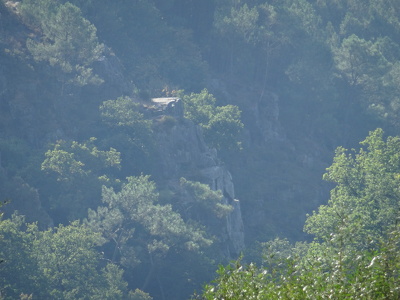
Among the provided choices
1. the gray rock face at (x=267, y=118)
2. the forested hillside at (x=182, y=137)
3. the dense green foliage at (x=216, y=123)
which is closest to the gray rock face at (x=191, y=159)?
the forested hillside at (x=182, y=137)

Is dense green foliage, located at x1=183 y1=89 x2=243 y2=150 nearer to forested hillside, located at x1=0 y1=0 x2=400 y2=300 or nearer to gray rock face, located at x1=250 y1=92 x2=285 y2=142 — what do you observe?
forested hillside, located at x1=0 y1=0 x2=400 y2=300

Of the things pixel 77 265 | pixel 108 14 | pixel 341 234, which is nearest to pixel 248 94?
pixel 108 14

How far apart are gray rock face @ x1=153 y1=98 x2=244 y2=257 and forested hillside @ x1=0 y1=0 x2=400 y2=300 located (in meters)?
0.17

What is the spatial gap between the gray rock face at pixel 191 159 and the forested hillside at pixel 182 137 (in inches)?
6.5

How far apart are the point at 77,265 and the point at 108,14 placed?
45.4 m

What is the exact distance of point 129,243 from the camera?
65750mm

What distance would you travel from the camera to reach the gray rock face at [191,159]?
3041 inches

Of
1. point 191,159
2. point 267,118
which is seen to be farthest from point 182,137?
point 267,118

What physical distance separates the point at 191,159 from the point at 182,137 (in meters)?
2.73

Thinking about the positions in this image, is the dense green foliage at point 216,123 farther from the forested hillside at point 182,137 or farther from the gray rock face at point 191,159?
the gray rock face at point 191,159

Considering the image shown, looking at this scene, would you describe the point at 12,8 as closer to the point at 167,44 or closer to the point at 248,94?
the point at 167,44

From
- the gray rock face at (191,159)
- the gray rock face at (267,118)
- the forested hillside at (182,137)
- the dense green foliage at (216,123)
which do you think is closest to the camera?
the forested hillside at (182,137)

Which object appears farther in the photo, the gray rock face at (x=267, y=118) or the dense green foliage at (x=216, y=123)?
the gray rock face at (x=267, y=118)

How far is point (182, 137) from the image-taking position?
7938 cm
